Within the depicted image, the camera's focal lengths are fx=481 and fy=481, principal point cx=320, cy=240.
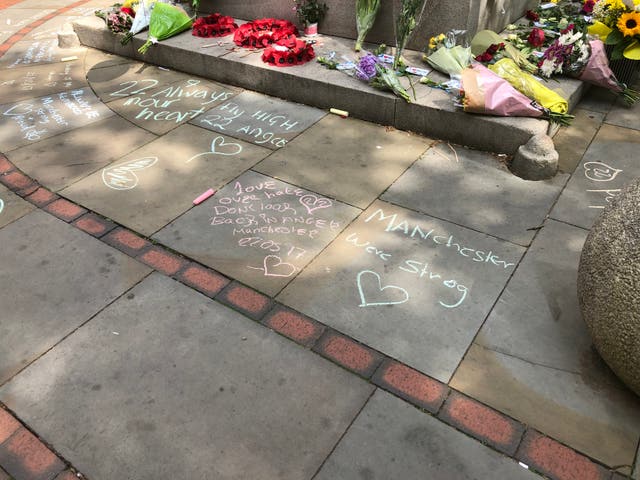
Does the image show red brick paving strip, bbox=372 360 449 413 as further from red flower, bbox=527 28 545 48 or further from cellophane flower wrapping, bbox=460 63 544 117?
red flower, bbox=527 28 545 48

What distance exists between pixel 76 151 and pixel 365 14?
3.86 metres

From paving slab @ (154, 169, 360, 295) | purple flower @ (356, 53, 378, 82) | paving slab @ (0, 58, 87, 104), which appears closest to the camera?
paving slab @ (154, 169, 360, 295)

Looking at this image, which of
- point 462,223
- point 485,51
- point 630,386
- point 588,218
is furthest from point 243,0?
point 630,386

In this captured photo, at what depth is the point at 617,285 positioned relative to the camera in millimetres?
2449

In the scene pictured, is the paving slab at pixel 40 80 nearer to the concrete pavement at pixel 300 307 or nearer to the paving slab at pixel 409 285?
the concrete pavement at pixel 300 307

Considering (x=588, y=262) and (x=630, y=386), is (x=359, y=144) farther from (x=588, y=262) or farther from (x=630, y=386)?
(x=630, y=386)

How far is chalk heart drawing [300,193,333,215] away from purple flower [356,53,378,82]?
1.94 metres

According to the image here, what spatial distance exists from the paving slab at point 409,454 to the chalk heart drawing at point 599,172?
313cm

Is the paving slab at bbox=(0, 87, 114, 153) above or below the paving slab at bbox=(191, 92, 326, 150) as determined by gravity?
below

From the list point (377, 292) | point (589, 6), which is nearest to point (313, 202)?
point (377, 292)

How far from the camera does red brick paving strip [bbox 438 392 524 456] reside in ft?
8.44

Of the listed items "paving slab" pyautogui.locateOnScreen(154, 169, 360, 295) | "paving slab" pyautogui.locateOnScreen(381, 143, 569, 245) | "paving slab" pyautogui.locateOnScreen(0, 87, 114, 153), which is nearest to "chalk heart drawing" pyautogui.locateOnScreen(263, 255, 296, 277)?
"paving slab" pyautogui.locateOnScreen(154, 169, 360, 295)

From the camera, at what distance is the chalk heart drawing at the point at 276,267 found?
361 cm

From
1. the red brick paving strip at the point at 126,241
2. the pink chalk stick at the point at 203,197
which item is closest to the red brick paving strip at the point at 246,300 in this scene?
the red brick paving strip at the point at 126,241
